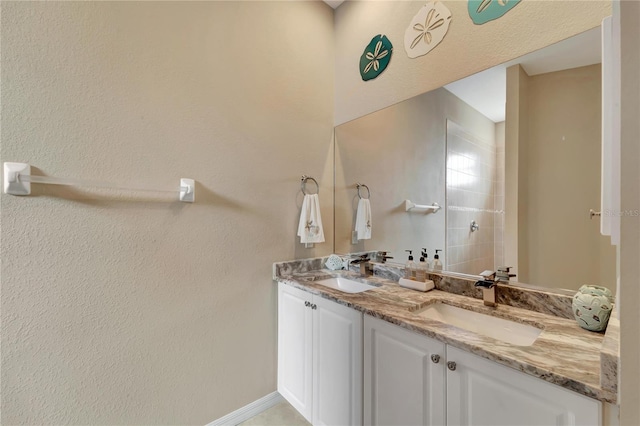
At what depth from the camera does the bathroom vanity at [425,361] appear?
0.69 meters

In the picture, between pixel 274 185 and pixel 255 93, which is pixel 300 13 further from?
pixel 274 185

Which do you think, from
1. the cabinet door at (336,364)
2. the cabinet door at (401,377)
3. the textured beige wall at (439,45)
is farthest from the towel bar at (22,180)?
the textured beige wall at (439,45)

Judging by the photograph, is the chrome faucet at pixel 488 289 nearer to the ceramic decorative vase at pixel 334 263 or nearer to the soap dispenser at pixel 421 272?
the soap dispenser at pixel 421 272

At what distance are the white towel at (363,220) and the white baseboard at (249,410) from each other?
1.20 metres

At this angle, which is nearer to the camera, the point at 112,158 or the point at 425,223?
the point at 112,158

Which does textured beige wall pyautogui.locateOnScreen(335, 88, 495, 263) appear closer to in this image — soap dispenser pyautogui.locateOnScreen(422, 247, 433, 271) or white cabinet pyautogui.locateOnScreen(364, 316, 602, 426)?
soap dispenser pyautogui.locateOnScreen(422, 247, 433, 271)

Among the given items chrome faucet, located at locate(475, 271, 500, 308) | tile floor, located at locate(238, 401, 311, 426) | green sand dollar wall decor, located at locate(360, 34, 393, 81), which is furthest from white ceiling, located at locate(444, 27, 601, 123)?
tile floor, located at locate(238, 401, 311, 426)

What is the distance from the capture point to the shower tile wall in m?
1.29

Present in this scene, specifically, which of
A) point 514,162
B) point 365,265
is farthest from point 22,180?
point 514,162

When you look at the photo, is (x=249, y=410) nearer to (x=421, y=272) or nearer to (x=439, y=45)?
(x=421, y=272)

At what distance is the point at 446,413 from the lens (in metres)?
0.89

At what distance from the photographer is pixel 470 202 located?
1396 millimetres

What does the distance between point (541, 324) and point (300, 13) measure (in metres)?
2.24

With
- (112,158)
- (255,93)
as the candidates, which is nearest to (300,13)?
(255,93)
